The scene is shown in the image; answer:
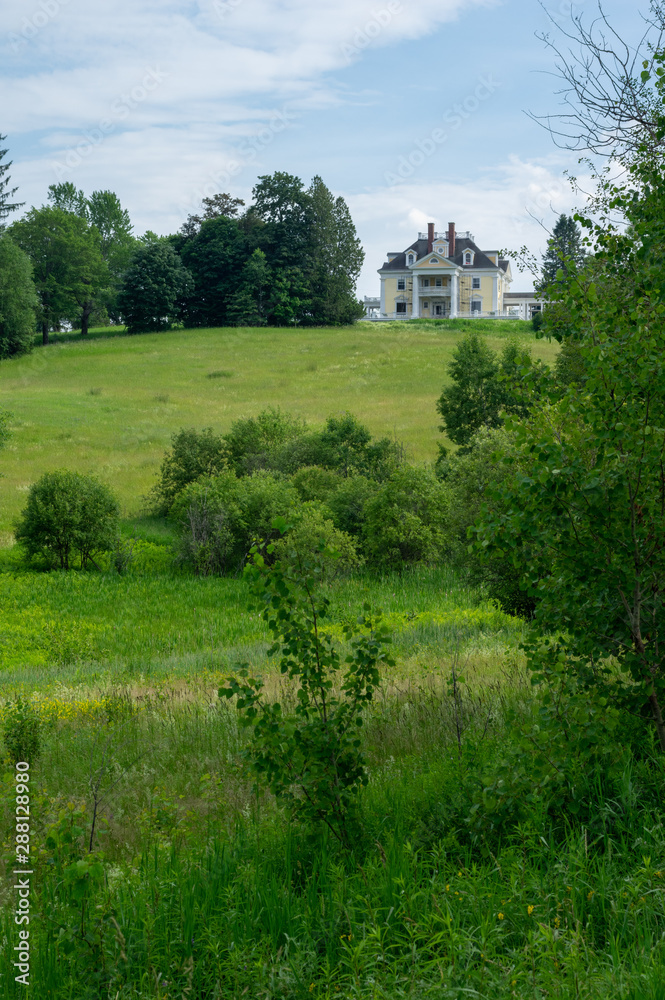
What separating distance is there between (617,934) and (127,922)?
218 centimetres

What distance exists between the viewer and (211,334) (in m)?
76.7

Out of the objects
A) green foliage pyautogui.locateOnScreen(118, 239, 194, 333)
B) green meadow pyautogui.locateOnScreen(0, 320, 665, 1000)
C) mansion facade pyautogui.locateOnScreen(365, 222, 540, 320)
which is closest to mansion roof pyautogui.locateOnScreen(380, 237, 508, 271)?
mansion facade pyautogui.locateOnScreen(365, 222, 540, 320)

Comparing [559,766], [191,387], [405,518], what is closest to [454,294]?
[191,387]

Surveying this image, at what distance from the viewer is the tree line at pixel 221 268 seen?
81000 millimetres

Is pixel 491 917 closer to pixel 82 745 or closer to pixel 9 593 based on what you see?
pixel 82 745

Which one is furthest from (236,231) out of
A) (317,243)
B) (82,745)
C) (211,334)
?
(82,745)

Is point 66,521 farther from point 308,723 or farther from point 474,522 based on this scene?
point 308,723

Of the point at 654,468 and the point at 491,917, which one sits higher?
the point at 654,468

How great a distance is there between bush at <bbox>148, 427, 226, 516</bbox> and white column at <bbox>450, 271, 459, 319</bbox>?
74885 mm

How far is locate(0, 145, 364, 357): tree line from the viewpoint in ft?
266

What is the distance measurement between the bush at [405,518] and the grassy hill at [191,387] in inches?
346

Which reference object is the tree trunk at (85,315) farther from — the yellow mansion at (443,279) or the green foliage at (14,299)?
the yellow mansion at (443,279)

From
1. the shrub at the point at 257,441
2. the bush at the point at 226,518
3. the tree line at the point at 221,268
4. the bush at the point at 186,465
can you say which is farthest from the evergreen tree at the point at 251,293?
the bush at the point at 226,518

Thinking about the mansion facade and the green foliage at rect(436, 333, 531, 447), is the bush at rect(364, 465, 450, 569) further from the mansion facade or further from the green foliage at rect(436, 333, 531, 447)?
the mansion facade
